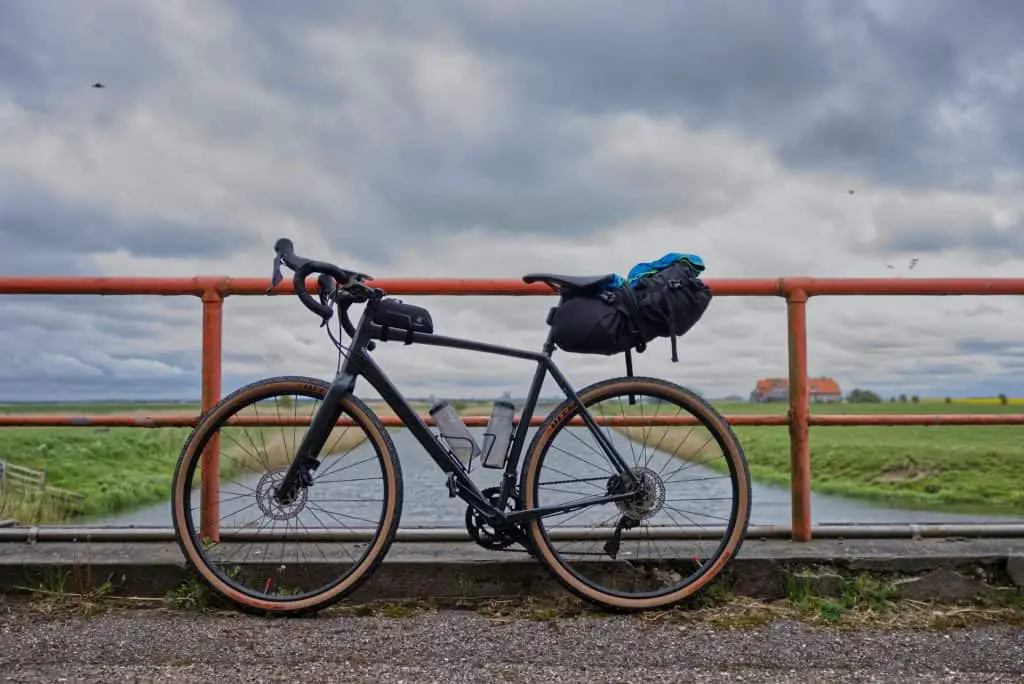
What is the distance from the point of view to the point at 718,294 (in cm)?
344

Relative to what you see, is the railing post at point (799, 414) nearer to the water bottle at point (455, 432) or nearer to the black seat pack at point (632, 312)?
the black seat pack at point (632, 312)

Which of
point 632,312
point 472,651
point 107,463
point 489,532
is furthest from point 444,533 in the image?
point 107,463

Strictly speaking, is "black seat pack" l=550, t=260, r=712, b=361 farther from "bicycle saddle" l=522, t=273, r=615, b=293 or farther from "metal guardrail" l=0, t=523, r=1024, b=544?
"metal guardrail" l=0, t=523, r=1024, b=544

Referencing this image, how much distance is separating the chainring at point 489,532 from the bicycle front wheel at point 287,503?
0.25 m

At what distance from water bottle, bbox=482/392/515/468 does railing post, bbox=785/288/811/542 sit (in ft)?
3.87

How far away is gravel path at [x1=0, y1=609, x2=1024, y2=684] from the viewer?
2.45 m

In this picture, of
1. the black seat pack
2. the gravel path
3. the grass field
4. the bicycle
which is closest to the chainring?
the bicycle

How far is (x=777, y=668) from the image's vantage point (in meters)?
2.52

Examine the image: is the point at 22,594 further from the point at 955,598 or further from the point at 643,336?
the point at 955,598

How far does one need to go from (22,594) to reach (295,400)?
1.21 m

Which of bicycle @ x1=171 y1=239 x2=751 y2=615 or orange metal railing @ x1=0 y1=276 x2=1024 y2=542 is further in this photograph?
orange metal railing @ x1=0 y1=276 x2=1024 y2=542

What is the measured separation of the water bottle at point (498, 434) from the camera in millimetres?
3076

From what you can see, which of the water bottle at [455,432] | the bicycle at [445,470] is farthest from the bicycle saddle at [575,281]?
the water bottle at [455,432]

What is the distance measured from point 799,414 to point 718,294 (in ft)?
1.90
